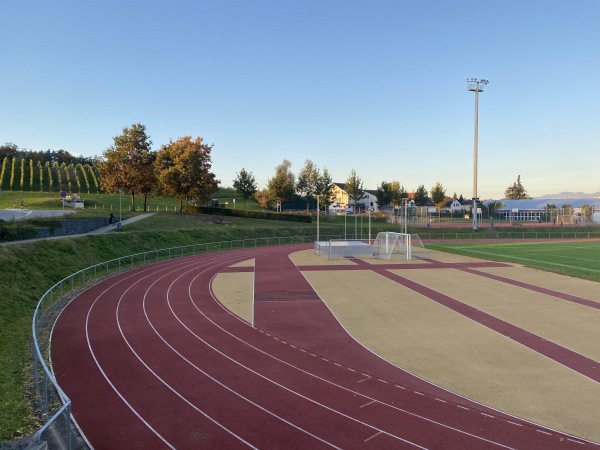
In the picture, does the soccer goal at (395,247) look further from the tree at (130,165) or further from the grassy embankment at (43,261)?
the tree at (130,165)

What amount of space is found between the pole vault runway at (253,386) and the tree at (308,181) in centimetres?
5533

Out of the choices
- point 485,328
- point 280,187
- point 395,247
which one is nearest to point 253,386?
point 485,328

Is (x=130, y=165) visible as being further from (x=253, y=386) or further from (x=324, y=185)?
(x=253, y=386)

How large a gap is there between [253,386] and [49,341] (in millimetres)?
7600

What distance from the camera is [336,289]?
878 inches

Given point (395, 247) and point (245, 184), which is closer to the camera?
point (395, 247)

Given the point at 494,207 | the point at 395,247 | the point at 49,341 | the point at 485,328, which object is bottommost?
the point at 49,341

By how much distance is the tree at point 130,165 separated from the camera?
54375 mm

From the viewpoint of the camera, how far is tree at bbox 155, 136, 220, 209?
52.7 m

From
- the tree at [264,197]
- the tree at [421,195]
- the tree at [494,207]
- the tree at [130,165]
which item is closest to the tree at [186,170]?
the tree at [130,165]

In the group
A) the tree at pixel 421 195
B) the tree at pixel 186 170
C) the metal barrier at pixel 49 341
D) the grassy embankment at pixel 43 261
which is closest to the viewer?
the metal barrier at pixel 49 341

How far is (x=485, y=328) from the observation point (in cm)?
1502

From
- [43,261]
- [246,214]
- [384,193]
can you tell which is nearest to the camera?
[43,261]

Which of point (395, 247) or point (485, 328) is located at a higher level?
point (395, 247)
